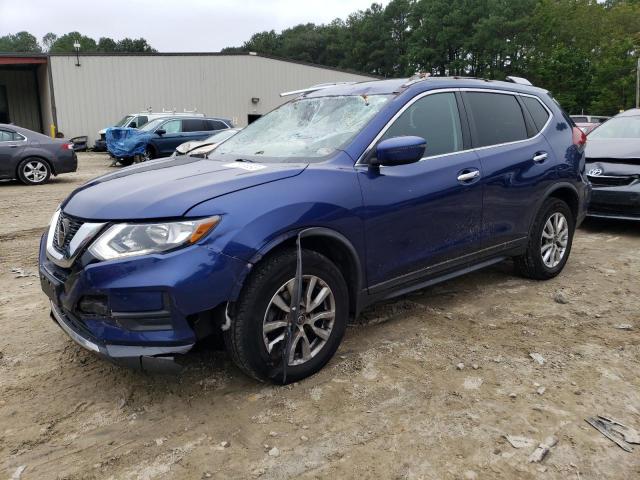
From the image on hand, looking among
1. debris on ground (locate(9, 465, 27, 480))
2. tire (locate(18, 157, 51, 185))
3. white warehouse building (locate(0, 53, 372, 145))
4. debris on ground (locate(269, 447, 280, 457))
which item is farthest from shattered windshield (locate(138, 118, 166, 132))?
debris on ground (locate(269, 447, 280, 457))

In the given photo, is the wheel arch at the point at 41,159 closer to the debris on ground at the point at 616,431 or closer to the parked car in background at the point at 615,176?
the parked car in background at the point at 615,176

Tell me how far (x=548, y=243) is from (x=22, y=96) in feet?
106

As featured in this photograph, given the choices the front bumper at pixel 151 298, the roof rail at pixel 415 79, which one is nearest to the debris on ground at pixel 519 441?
the front bumper at pixel 151 298

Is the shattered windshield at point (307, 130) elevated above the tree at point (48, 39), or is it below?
below

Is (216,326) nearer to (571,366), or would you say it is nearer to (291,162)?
(291,162)

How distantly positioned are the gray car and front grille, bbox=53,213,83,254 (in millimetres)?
→ 10524

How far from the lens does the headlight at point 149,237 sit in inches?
106

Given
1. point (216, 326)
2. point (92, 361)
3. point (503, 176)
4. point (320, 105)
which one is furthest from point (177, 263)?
point (503, 176)

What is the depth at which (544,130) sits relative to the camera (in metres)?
4.82

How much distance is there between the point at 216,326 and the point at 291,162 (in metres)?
1.11

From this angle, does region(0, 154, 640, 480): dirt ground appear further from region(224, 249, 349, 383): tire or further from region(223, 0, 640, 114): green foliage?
region(223, 0, 640, 114): green foliage

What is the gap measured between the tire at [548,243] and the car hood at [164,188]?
8.21ft

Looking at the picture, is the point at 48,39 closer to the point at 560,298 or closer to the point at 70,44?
the point at 70,44

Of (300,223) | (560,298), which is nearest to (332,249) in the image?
(300,223)
